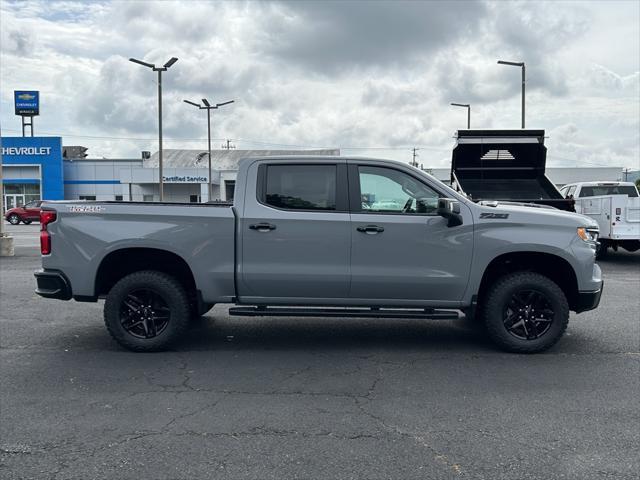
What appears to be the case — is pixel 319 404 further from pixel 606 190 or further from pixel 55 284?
pixel 606 190

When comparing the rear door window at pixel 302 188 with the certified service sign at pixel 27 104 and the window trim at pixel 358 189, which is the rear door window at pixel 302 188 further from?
the certified service sign at pixel 27 104

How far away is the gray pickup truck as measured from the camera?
5871 mm

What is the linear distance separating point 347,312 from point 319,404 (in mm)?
1430

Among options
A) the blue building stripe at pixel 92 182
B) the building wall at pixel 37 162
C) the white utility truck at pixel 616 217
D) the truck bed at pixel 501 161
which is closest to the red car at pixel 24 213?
the building wall at pixel 37 162

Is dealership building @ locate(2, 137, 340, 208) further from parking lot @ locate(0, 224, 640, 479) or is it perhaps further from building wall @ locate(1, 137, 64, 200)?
parking lot @ locate(0, 224, 640, 479)

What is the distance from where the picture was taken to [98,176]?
60.2m

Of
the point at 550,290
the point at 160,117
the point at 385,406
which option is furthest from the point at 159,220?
the point at 160,117

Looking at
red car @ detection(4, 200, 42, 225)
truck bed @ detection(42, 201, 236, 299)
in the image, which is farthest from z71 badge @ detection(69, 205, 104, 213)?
red car @ detection(4, 200, 42, 225)

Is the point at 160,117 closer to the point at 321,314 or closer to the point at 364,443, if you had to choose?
the point at 321,314

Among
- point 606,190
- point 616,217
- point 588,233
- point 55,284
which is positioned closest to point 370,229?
point 588,233

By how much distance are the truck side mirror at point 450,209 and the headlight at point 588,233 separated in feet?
4.13

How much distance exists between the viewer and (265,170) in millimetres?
6125

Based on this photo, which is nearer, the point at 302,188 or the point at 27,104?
the point at 302,188

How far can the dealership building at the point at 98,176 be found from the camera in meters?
55.9
